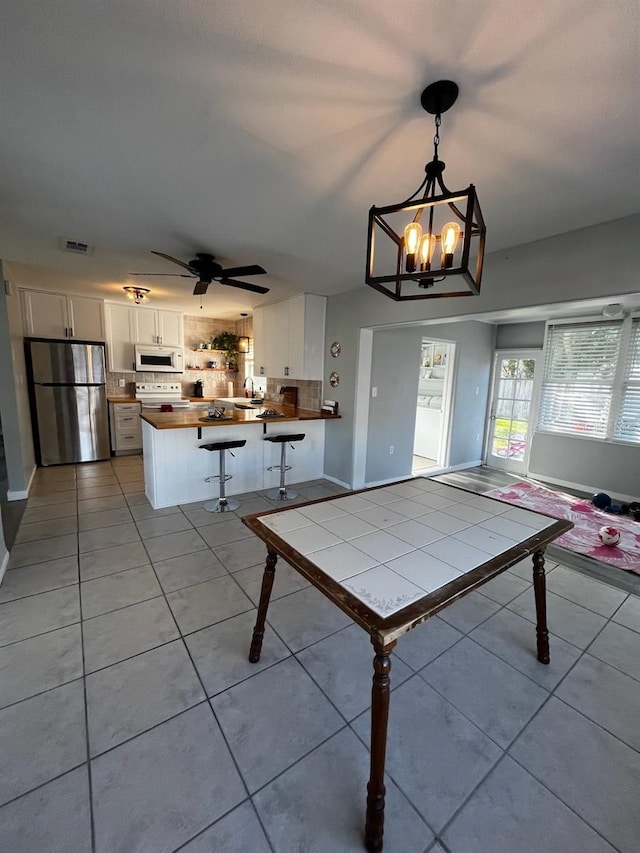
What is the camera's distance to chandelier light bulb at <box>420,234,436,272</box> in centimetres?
133

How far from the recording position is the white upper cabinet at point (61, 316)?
4.69 m

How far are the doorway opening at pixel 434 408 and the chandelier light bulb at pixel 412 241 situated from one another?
3960mm

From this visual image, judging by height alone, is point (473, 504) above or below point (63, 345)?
below

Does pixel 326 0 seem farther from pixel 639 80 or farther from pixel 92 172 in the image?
pixel 92 172

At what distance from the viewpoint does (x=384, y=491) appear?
2.11m

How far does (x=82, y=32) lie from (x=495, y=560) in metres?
2.26

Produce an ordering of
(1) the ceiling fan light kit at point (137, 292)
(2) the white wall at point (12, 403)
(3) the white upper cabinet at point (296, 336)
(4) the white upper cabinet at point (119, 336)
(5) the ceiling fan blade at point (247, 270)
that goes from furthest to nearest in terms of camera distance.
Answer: (4) the white upper cabinet at point (119, 336)
(3) the white upper cabinet at point (296, 336)
(1) the ceiling fan light kit at point (137, 292)
(2) the white wall at point (12, 403)
(5) the ceiling fan blade at point (247, 270)

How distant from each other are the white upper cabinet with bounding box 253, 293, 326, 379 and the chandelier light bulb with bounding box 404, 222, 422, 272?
10.6ft

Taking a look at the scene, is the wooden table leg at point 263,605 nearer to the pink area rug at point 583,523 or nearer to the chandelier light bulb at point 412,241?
the chandelier light bulb at point 412,241

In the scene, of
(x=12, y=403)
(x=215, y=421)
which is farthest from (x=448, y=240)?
(x=12, y=403)

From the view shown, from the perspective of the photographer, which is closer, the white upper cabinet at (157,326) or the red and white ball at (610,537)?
the red and white ball at (610,537)

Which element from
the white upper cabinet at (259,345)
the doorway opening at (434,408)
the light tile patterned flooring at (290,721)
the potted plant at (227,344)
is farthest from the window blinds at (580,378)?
the potted plant at (227,344)

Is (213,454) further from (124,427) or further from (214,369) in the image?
(214,369)

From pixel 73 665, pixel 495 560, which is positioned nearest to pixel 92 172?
pixel 73 665
